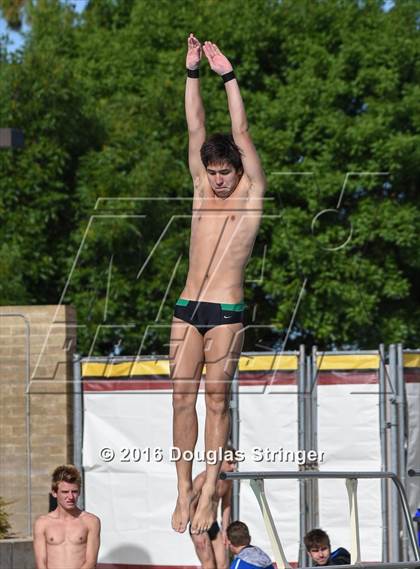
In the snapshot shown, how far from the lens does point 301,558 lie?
14.1m

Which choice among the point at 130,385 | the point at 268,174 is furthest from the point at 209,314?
the point at 268,174

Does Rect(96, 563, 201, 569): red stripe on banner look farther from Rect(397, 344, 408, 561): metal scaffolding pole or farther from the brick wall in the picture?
Rect(397, 344, 408, 561): metal scaffolding pole

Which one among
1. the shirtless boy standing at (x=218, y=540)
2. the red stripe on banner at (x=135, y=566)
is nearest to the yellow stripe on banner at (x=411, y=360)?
the shirtless boy standing at (x=218, y=540)

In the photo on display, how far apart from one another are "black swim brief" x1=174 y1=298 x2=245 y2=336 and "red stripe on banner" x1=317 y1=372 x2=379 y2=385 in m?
7.52

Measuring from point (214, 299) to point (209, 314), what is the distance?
8cm

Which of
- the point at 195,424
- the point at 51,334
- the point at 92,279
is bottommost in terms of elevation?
the point at 195,424

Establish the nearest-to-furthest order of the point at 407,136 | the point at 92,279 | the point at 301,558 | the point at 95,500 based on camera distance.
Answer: the point at 301,558 < the point at 95,500 < the point at 92,279 < the point at 407,136

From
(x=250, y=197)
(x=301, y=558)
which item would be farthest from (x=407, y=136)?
(x=250, y=197)

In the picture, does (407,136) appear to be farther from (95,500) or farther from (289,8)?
(95,500)

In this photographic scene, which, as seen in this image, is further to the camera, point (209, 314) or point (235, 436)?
point (235, 436)

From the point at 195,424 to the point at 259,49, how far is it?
19.4 m

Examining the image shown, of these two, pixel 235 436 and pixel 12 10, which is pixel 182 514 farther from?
pixel 12 10

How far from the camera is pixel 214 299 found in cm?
670

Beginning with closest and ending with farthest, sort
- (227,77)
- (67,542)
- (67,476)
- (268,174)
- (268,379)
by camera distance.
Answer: (227,77) < (67,476) < (67,542) < (268,379) < (268,174)
